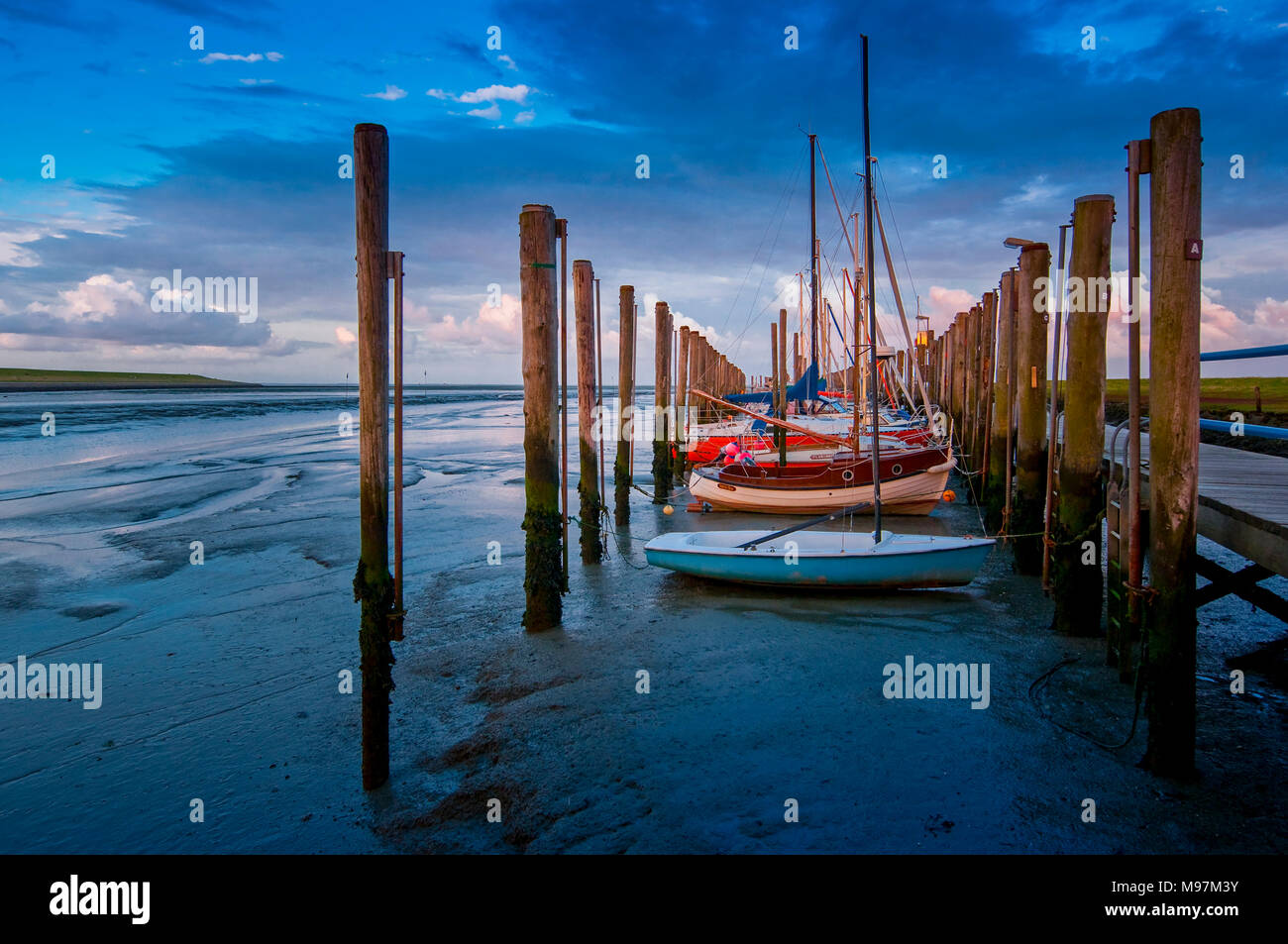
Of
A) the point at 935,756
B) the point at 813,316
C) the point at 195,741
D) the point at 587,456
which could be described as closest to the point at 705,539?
the point at 587,456

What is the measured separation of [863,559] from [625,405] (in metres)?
7.43

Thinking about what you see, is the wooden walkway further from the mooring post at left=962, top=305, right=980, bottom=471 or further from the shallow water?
the mooring post at left=962, top=305, right=980, bottom=471

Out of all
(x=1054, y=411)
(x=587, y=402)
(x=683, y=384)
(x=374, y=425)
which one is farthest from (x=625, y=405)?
(x=683, y=384)

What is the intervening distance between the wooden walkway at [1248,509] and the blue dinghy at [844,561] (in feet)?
6.66

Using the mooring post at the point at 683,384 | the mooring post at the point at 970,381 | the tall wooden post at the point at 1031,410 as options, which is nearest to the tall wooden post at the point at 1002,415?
the tall wooden post at the point at 1031,410

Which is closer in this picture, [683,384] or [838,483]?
[838,483]

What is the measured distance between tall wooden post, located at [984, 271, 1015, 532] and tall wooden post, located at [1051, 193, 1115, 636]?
2.89 metres

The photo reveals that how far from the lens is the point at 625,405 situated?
15.7m

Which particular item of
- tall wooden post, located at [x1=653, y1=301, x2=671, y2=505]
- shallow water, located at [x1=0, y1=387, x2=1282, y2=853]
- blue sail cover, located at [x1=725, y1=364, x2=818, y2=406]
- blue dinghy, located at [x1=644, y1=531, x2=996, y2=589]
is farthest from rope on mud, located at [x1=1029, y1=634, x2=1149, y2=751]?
blue sail cover, located at [x1=725, y1=364, x2=818, y2=406]

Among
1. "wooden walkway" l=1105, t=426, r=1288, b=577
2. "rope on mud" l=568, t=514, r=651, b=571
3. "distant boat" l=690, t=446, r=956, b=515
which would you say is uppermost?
"wooden walkway" l=1105, t=426, r=1288, b=577

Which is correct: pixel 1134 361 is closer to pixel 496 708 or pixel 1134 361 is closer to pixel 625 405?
pixel 496 708

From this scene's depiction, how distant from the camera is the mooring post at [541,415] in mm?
8352

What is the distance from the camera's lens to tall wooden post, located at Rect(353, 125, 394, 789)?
17.6ft
